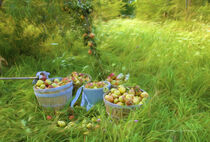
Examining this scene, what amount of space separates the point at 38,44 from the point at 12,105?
1621 mm

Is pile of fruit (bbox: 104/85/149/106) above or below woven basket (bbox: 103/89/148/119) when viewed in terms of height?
above

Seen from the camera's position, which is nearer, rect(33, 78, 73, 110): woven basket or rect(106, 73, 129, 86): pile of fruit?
rect(33, 78, 73, 110): woven basket

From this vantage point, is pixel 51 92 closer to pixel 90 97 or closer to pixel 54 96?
pixel 54 96

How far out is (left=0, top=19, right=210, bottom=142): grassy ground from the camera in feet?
4.66

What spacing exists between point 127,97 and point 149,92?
0.53 m

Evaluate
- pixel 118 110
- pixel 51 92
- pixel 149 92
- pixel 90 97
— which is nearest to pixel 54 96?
pixel 51 92

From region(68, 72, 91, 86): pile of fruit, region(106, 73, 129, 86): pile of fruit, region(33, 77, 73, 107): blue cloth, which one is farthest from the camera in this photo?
region(68, 72, 91, 86): pile of fruit

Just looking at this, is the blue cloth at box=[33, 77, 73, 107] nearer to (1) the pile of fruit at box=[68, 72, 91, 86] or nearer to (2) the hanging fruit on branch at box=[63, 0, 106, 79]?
(1) the pile of fruit at box=[68, 72, 91, 86]

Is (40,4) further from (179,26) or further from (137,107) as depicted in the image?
(179,26)

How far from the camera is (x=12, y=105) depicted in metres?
2.22

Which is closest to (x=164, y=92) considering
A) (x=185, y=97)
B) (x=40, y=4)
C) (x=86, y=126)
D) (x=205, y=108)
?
(x=185, y=97)

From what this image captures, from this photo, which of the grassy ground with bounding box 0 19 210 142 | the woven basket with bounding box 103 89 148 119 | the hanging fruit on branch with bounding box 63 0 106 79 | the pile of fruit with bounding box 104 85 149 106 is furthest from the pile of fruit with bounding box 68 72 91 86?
the woven basket with bounding box 103 89 148 119

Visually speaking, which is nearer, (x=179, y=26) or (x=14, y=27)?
(x=14, y=27)

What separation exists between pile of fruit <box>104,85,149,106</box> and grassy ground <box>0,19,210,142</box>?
10 cm
